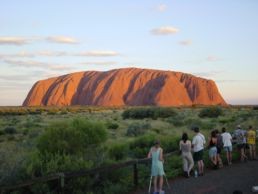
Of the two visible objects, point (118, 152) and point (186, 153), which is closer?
point (186, 153)

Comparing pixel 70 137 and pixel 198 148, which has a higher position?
pixel 70 137

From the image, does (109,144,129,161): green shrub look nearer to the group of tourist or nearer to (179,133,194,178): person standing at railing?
the group of tourist

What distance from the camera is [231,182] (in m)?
9.95

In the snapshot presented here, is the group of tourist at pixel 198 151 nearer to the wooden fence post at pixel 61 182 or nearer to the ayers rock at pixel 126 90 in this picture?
the wooden fence post at pixel 61 182

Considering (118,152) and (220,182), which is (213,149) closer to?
(220,182)

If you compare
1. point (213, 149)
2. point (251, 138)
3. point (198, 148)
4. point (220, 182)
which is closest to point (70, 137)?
point (198, 148)

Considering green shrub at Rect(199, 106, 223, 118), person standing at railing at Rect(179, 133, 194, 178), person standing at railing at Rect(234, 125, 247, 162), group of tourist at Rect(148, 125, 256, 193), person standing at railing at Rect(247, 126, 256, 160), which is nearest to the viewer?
group of tourist at Rect(148, 125, 256, 193)

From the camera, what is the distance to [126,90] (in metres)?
147

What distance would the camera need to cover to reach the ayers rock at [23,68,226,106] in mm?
136500

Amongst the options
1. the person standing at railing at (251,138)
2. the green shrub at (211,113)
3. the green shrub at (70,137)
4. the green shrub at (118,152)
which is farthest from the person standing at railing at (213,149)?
the green shrub at (211,113)

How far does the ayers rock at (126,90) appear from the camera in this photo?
448ft

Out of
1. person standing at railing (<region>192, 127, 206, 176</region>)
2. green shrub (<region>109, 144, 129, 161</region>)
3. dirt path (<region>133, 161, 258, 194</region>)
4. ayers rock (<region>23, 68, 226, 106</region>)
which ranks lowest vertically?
dirt path (<region>133, 161, 258, 194</region>)

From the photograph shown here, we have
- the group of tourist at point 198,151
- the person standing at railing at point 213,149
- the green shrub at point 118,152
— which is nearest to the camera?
the group of tourist at point 198,151

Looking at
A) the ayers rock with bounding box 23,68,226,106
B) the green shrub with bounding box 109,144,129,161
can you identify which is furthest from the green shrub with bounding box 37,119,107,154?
the ayers rock with bounding box 23,68,226,106
